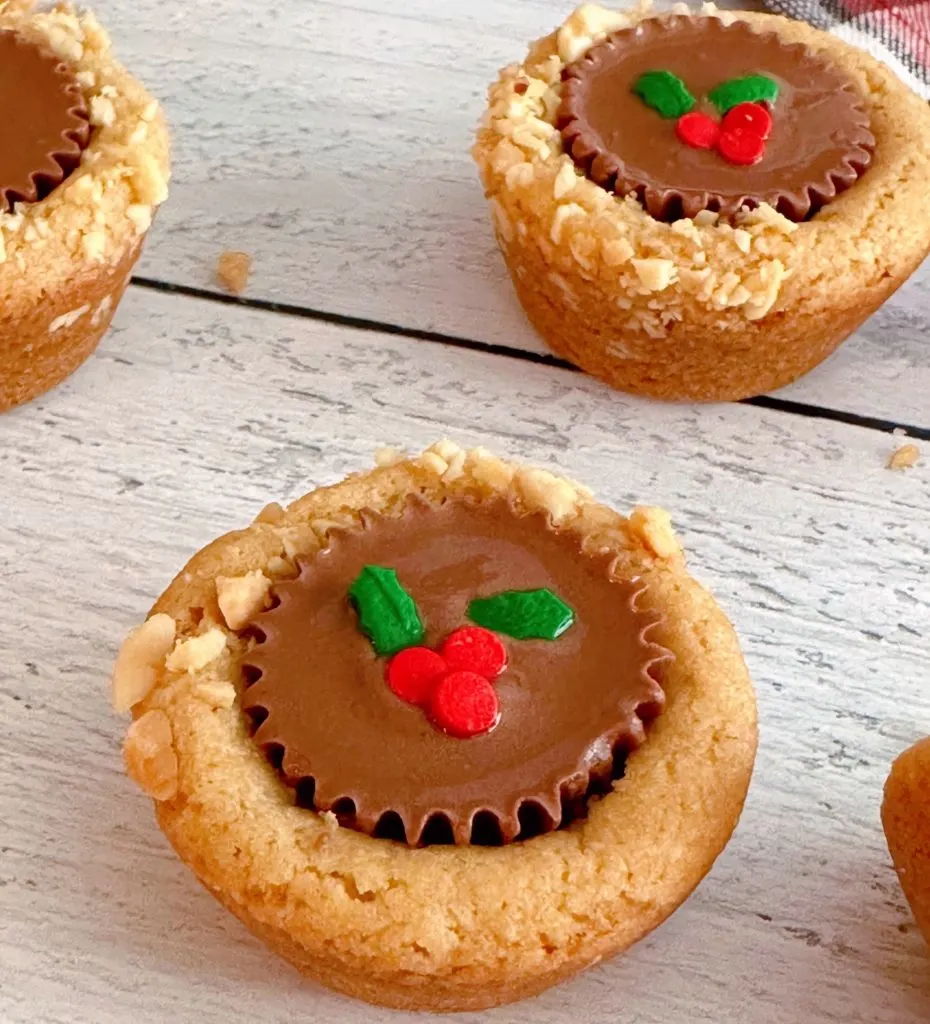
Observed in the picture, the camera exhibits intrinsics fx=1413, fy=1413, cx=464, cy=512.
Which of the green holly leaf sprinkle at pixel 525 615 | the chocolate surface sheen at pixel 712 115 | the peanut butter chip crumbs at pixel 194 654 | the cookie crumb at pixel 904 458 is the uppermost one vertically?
the chocolate surface sheen at pixel 712 115

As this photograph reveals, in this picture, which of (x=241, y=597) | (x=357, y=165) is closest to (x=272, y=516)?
(x=241, y=597)

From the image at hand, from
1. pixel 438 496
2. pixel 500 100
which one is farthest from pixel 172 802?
pixel 500 100

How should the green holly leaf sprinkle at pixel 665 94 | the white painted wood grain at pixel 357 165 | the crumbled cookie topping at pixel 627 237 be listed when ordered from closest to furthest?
the crumbled cookie topping at pixel 627 237, the green holly leaf sprinkle at pixel 665 94, the white painted wood grain at pixel 357 165

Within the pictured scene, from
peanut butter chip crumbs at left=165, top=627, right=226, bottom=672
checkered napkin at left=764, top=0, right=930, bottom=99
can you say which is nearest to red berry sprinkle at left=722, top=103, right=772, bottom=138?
checkered napkin at left=764, top=0, right=930, bottom=99

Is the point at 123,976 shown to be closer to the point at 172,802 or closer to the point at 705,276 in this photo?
the point at 172,802

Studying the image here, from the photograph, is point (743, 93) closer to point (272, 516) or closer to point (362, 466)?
point (362, 466)

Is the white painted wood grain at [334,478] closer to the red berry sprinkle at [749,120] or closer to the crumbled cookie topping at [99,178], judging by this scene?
the crumbled cookie topping at [99,178]

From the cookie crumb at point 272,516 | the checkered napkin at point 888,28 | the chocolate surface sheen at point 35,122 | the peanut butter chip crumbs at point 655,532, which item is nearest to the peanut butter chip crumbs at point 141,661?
the cookie crumb at point 272,516
